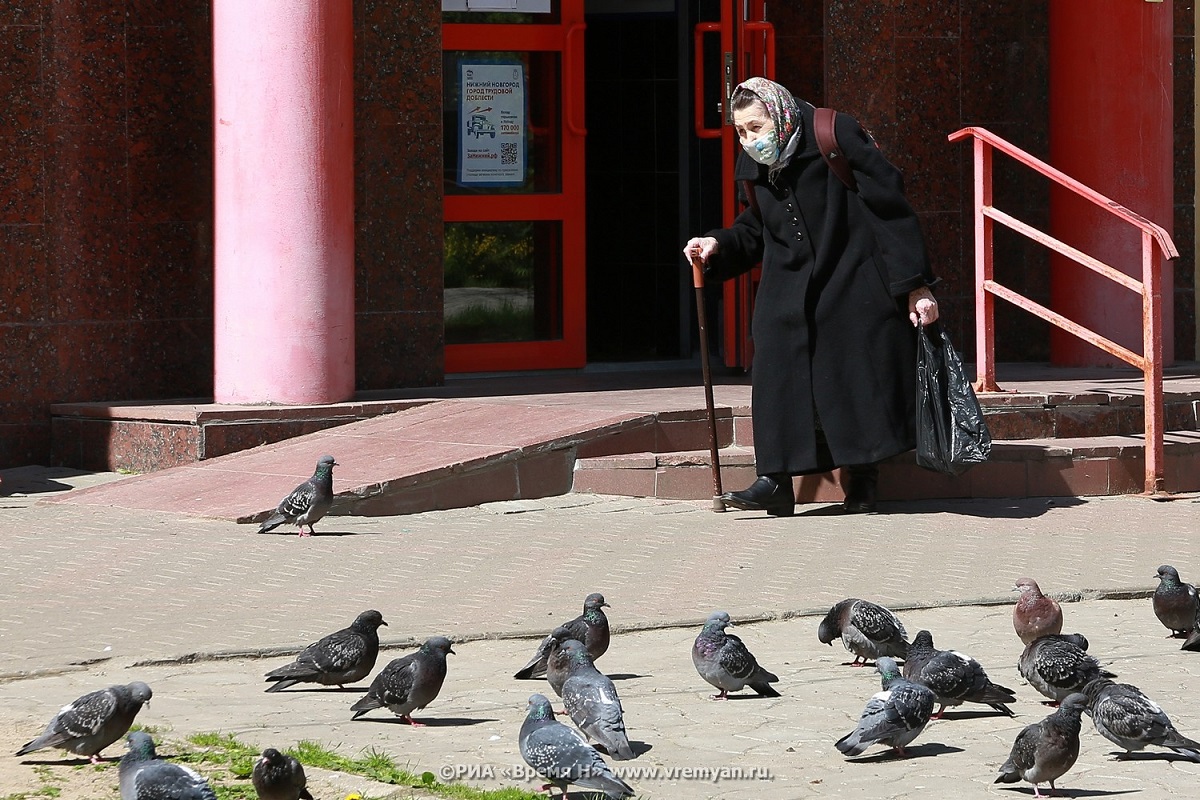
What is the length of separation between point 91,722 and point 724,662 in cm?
179

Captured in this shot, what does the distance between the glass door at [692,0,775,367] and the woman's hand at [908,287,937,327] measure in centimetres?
326

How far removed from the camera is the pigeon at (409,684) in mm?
5359

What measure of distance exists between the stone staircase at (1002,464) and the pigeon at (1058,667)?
403cm

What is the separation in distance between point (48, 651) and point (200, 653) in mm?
521

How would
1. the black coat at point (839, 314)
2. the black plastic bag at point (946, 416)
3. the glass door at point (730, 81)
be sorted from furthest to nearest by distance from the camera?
the glass door at point (730, 81), the black coat at point (839, 314), the black plastic bag at point (946, 416)

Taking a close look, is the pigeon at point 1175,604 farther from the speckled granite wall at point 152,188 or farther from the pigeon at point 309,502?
the speckled granite wall at point 152,188

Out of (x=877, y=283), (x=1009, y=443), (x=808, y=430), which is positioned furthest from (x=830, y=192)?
(x=1009, y=443)

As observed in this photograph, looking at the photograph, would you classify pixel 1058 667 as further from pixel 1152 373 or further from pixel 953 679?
pixel 1152 373

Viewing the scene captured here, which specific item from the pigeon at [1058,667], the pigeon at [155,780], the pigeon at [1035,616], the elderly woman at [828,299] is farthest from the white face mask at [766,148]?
the pigeon at [155,780]

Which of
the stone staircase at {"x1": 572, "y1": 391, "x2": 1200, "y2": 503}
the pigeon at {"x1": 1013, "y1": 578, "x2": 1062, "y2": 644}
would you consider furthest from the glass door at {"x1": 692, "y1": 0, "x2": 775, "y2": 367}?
the pigeon at {"x1": 1013, "y1": 578, "x2": 1062, "y2": 644}

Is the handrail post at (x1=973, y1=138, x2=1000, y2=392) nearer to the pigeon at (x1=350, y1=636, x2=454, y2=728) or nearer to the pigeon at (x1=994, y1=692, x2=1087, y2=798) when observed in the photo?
the pigeon at (x1=350, y1=636, x2=454, y2=728)

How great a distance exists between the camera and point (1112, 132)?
12211 mm

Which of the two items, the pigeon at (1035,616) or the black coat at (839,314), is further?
the black coat at (839,314)

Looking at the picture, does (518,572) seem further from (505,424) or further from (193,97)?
(193,97)
